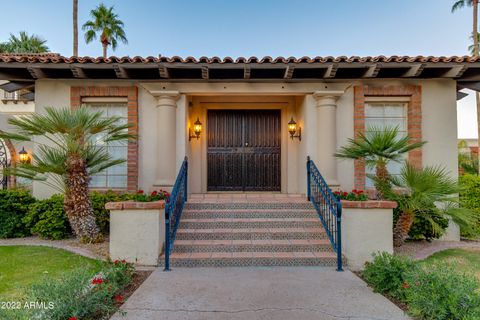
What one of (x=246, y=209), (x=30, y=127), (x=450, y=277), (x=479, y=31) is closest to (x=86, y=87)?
(x=30, y=127)

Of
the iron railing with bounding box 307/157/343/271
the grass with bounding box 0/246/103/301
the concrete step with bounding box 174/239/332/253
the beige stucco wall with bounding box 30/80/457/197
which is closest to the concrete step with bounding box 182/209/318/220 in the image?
the iron railing with bounding box 307/157/343/271

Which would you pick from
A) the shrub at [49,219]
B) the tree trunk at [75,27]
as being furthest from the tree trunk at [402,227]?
the tree trunk at [75,27]

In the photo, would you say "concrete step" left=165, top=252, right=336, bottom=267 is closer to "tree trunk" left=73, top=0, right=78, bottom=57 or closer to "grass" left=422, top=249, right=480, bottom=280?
"grass" left=422, top=249, right=480, bottom=280

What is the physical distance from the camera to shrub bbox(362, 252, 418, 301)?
327 centimetres

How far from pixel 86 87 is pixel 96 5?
1603 centimetres

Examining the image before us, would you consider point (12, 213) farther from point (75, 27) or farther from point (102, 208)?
point (75, 27)

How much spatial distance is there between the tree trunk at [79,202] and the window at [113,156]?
141 centimetres

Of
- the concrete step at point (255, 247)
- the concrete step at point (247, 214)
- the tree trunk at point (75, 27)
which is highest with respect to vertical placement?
the tree trunk at point (75, 27)

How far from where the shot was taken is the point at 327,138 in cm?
622

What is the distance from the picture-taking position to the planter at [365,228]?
4551 mm

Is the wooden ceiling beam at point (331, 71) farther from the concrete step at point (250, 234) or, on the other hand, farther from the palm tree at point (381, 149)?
the concrete step at point (250, 234)

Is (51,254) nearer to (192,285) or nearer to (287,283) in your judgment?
(192,285)

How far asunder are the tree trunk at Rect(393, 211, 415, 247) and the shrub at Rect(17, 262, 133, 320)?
190 inches

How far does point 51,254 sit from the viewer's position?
476 centimetres
